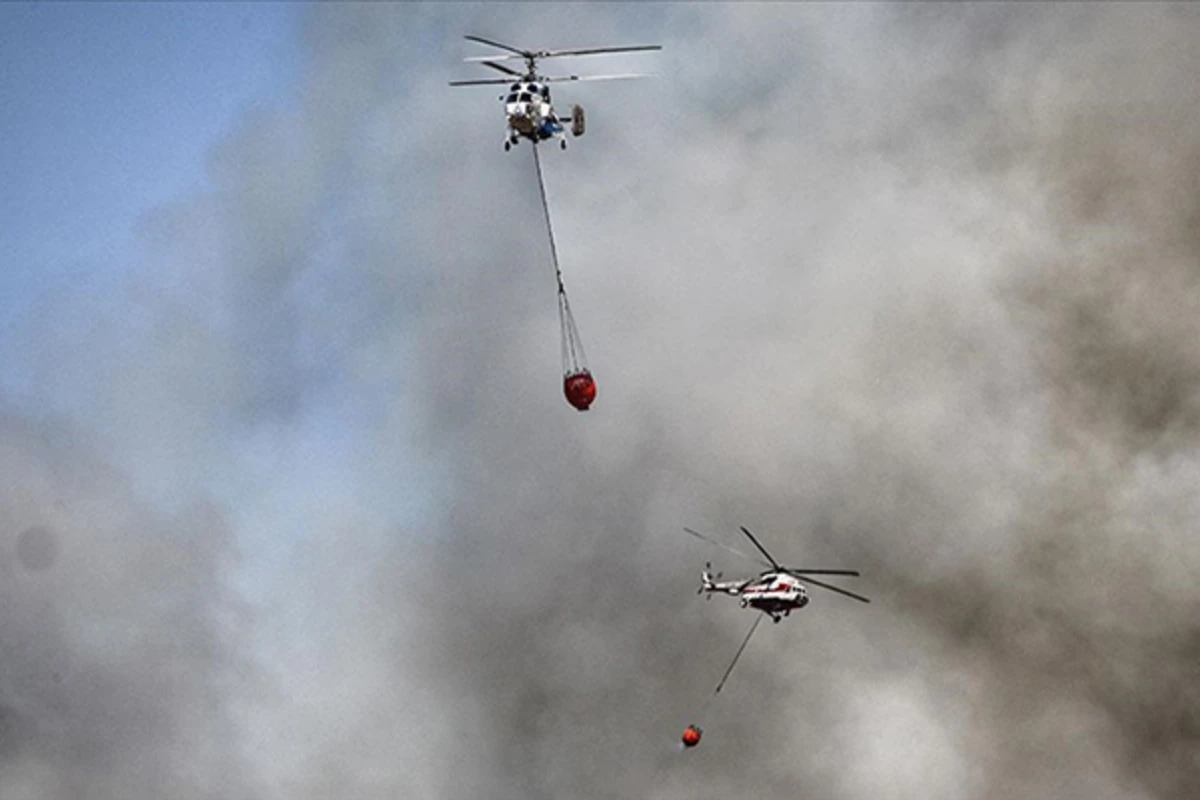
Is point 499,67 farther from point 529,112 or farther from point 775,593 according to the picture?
point 775,593

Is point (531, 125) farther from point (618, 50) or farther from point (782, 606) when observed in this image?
point (782, 606)

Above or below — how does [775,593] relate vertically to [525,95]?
below

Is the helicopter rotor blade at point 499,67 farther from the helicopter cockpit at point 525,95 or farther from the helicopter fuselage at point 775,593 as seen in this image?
the helicopter fuselage at point 775,593

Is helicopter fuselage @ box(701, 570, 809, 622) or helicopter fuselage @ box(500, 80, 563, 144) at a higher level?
helicopter fuselage @ box(500, 80, 563, 144)

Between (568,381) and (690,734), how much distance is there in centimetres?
1879

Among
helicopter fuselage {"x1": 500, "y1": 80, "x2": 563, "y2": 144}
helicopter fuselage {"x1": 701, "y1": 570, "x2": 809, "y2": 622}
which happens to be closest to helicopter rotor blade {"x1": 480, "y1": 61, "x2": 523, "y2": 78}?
helicopter fuselage {"x1": 500, "y1": 80, "x2": 563, "y2": 144}

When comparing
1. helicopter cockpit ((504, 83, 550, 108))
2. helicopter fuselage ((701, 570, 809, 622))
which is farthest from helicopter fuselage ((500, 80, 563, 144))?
helicopter fuselage ((701, 570, 809, 622))

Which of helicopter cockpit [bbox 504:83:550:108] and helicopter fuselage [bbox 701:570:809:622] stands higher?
helicopter cockpit [bbox 504:83:550:108]

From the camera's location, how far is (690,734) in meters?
60.7

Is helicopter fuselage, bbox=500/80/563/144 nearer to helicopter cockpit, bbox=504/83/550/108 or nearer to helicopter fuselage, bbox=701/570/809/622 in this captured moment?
helicopter cockpit, bbox=504/83/550/108

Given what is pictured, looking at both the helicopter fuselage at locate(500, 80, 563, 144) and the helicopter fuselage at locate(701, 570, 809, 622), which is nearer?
the helicopter fuselage at locate(500, 80, 563, 144)

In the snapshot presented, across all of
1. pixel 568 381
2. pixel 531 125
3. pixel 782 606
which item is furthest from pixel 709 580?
pixel 531 125

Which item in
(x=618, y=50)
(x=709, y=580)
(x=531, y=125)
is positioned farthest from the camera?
(x=709, y=580)

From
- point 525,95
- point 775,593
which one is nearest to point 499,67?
point 525,95
